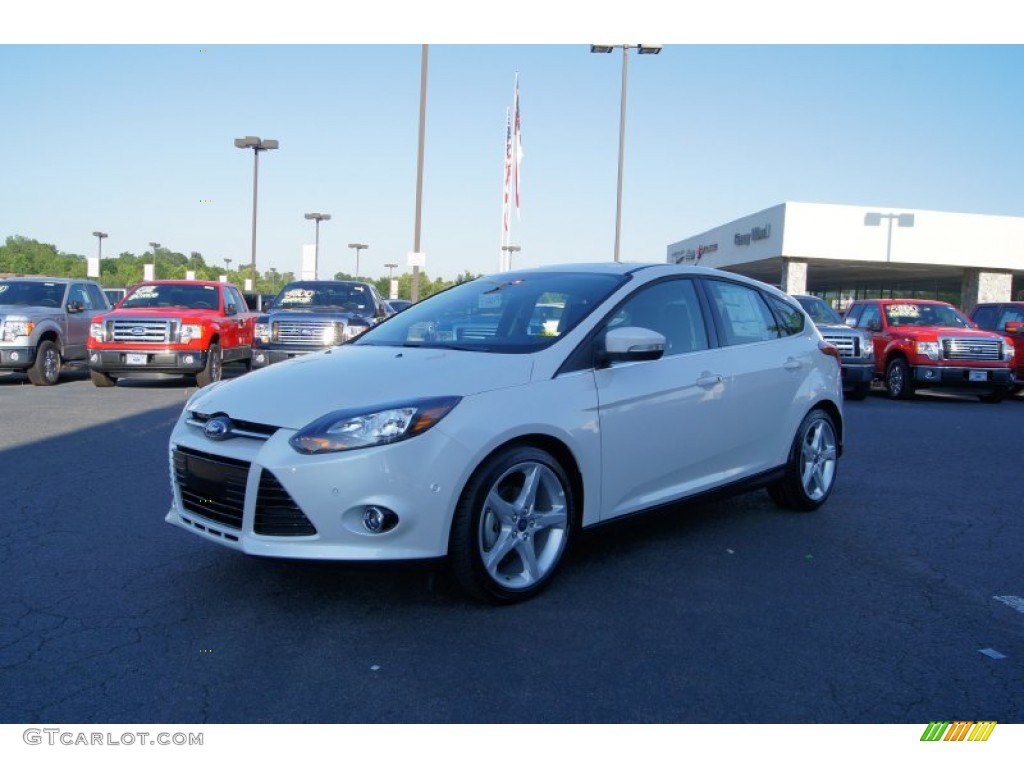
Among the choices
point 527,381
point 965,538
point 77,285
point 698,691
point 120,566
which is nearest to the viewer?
point 698,691

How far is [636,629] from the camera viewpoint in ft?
13.0

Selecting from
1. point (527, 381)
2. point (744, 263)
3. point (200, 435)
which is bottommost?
point (200, 435)

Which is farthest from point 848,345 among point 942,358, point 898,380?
point 942,358

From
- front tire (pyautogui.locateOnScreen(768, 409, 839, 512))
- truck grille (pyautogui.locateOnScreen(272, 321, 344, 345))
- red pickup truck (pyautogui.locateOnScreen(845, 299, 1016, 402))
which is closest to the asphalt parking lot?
front tire (pyautogui.locateOnScreen(768, 409, 839, 512))

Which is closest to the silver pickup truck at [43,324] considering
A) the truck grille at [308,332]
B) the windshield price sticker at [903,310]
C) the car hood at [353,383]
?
the truck grille at [308,332]

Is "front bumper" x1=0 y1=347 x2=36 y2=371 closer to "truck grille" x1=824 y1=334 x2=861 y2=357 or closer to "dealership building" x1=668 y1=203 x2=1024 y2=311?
"truck grille" x1=824 y1=334 x2=861 y2=357

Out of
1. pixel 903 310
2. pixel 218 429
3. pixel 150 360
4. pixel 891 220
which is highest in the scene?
pixel 891 220

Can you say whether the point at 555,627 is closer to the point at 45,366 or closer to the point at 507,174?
the point at 45,366

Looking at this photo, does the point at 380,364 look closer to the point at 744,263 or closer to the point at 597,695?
the point at 597,695

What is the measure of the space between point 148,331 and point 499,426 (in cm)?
1147

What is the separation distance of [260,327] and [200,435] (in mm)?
10506

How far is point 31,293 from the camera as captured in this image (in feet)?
51.0

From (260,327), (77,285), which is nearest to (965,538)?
(260,327)

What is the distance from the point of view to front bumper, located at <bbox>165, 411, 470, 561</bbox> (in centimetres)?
377
